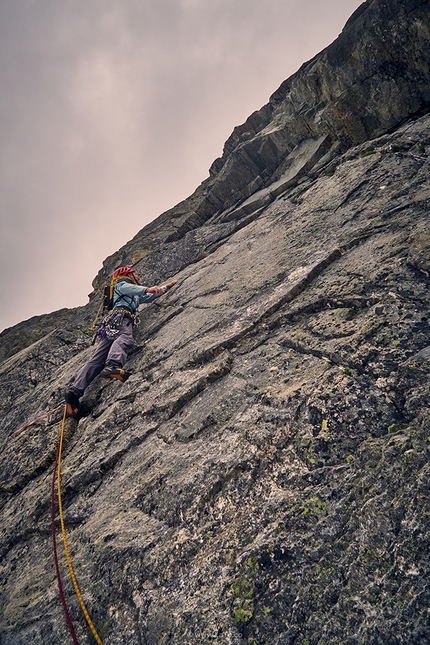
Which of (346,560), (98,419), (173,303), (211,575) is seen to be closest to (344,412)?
(346,560)

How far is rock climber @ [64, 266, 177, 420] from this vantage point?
8.48 meters

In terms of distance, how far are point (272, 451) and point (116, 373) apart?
506cm

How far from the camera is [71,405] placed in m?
8.38

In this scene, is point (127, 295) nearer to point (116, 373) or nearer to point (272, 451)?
point (116, 373)

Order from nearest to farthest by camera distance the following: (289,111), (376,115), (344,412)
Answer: (344,412)
(376,115)
(289,111)

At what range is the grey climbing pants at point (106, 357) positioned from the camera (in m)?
8.71

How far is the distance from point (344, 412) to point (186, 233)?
14.0 meters

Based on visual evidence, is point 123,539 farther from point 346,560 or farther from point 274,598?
point 346,560

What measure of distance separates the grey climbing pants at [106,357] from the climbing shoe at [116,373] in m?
0.22

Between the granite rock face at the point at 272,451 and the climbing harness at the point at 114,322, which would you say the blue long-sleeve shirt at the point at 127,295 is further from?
the granite rock face at the point at 272,451

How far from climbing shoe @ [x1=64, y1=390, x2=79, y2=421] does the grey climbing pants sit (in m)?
0.11

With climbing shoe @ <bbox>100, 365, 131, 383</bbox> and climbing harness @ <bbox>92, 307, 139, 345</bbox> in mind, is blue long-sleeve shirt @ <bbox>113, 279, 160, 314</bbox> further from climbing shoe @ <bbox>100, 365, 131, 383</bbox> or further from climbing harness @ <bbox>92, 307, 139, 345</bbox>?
climbing shoe @ <bbox>100, 365, 131, 383</bbox>

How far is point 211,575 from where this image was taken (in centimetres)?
380

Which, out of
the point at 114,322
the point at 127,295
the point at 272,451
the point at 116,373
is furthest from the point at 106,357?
the point at 272,451
